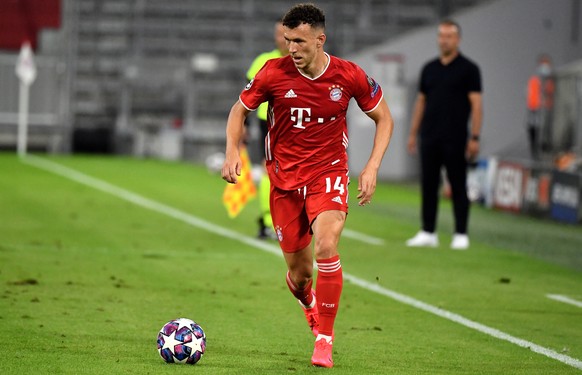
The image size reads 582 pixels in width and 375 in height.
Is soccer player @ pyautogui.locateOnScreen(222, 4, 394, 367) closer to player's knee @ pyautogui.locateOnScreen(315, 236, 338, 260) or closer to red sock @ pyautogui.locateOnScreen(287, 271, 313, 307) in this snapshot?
player's knee @ pyautogui.locateOnScreen(315, 236, 338, 260)

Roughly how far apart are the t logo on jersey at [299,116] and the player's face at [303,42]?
0.96 feet

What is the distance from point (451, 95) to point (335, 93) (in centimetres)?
648

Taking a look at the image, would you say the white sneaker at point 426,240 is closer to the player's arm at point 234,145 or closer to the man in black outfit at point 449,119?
the man in black outfit at point 449,119

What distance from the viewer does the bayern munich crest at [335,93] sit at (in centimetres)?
736

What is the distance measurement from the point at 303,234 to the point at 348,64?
1.01 metres

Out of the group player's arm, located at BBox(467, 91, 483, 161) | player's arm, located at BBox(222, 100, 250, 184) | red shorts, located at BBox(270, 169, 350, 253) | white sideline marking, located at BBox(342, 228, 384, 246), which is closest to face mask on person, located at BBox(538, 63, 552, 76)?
white sideline marking, located at BBox(342, 228, 384, 246)

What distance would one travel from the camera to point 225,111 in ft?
126

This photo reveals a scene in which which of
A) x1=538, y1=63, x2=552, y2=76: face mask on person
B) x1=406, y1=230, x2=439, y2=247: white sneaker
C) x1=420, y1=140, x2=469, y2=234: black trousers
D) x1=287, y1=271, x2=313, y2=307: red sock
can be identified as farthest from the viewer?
x1=538, y1=63, x2=552, y2=76: face mask on person

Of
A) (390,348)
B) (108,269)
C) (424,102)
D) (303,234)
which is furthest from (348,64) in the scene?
(424,102)

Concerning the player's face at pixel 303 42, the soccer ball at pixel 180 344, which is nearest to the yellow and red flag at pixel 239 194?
the player's face at pixel 303 42

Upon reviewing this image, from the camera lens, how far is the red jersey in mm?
7348

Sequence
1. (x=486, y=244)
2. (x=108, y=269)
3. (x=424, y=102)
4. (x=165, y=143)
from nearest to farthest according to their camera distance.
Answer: (x=108, y=269), (x=424, y=102), (x=486, y=244), (x=165, y=143)

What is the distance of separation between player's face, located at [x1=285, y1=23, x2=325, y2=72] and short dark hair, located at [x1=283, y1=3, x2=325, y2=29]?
0.02 meters

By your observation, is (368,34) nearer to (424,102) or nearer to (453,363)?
(424,102)
